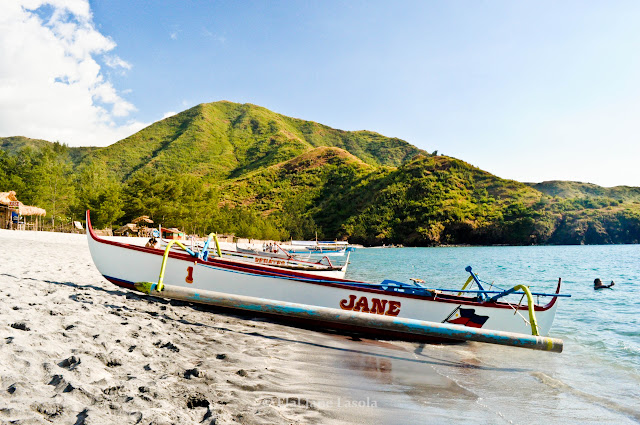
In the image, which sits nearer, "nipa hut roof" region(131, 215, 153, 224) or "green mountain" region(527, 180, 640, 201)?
"nipa hut roof" region(131, 215, 153, 224)

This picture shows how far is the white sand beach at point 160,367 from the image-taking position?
291cm

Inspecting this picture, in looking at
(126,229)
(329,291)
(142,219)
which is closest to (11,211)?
(126,229)

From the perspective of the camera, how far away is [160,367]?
3.98m

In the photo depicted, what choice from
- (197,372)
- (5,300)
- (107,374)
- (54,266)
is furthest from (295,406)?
(54,266)

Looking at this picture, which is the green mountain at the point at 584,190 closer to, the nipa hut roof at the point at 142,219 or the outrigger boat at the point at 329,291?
the nipa hut roof at the point at 142,219

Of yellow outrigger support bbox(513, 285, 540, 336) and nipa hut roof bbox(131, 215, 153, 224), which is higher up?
nipa hut roof bbox(131, 215, 153, 224)

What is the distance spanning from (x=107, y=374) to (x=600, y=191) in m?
212

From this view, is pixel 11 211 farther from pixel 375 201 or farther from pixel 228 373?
pixel 375 201

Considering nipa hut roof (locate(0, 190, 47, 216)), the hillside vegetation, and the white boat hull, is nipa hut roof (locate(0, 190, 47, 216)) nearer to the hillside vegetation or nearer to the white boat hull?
the hillside vegetation

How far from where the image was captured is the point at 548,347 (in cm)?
529

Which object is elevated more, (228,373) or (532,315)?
(532,315)

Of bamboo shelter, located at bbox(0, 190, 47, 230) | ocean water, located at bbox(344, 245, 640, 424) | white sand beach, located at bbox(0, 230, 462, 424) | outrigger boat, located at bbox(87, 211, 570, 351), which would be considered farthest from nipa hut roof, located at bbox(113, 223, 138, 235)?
ocean water, located at bbox(344, 245, 640, 424)

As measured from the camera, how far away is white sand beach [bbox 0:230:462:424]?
9.55ft

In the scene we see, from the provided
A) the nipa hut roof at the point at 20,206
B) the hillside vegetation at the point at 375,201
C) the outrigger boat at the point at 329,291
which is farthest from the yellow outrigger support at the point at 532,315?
the hillside vegetation at the point at 375,201
